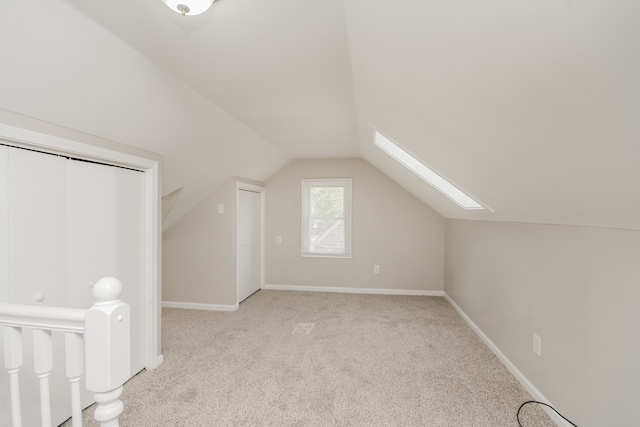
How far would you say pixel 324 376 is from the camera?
2.41 m

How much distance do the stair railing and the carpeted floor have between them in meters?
1.18

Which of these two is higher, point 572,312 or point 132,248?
point 132,248

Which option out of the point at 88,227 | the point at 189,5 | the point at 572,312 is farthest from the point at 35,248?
the point at 572,312

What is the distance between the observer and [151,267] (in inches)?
100

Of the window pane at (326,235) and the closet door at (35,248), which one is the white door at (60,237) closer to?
the closet door at (35,248)

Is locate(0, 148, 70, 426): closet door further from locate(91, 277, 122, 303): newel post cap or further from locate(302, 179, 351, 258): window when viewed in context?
locate(302, 179, 351, 258): window

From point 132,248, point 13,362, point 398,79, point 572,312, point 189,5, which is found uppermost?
point 189,5

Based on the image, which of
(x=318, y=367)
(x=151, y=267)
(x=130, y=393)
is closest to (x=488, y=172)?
(x=318, y=367)

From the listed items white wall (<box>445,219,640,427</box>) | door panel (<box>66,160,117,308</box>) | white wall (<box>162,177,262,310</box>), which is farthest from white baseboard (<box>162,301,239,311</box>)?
white wall (<box>445,219,640,427</box>)

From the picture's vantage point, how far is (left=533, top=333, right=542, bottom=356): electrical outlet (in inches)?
81.1

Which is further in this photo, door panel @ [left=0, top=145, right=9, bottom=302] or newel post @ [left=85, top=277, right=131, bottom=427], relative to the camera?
door panel @ [left=0, top=145, right=9, bottom=302]

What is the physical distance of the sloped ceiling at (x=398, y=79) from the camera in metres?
0.82

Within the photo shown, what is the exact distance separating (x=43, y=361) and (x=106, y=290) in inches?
16.1

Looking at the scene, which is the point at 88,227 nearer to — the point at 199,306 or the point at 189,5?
the point at 189,5
